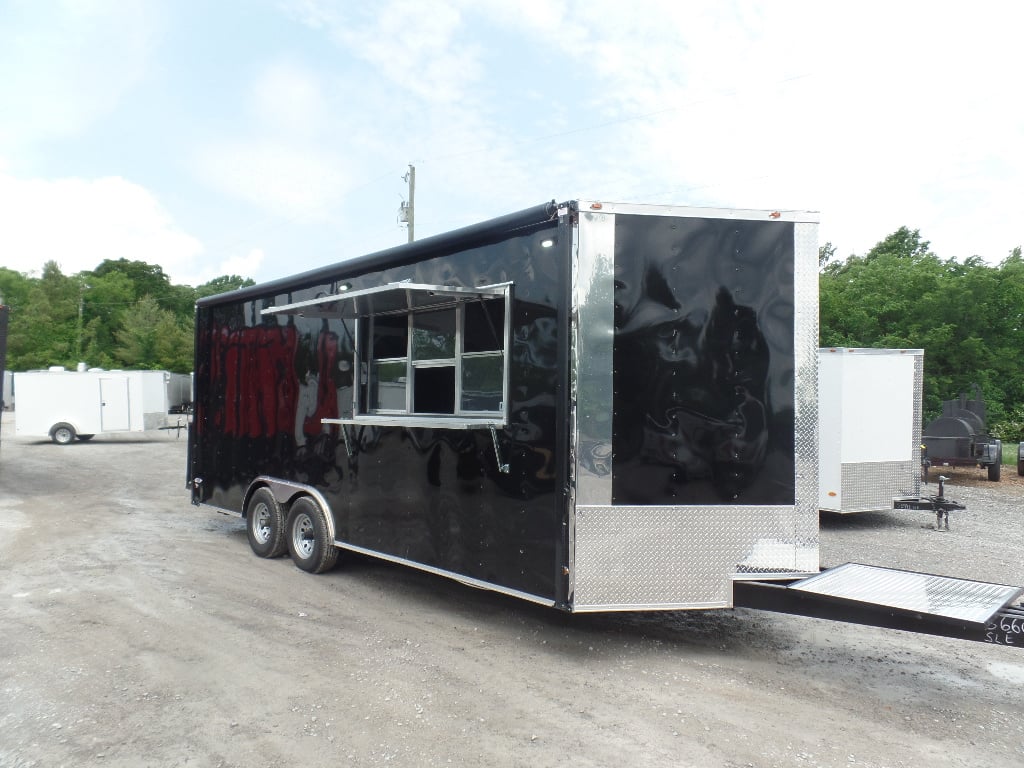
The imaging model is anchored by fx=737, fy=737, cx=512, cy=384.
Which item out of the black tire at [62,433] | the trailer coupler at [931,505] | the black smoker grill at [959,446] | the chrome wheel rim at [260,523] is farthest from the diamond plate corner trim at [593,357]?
the black tire at [62,433]

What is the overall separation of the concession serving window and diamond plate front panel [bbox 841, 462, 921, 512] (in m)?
6.19

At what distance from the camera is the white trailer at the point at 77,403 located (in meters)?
22.5

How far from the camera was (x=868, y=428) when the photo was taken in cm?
966

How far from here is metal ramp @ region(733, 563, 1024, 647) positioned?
12.5 feet

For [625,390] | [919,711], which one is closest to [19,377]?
[625,390]

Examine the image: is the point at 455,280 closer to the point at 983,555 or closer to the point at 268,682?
the point at 268,682

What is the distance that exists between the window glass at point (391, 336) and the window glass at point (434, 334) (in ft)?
0.45

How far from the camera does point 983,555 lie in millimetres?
8445

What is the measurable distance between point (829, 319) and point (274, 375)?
2458cm

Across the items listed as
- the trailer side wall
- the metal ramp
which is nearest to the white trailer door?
the trailer side wall

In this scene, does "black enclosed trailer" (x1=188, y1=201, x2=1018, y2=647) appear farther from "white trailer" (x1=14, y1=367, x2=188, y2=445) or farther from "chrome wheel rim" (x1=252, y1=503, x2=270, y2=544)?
"white trailer" (x1=14, y1=367, x2=188, y2=445)

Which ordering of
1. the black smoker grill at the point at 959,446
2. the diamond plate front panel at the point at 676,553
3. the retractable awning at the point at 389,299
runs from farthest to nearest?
1. the black smoker grill at the point at 959,446
2. the retractable awning at the point at 389,299
3. the diamond plate front panel at the point at 676,553

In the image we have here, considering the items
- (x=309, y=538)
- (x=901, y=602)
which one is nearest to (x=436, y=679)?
(x=901, y=602)

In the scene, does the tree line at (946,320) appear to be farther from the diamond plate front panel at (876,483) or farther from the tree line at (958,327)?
the diamond plate front panel at (876,483)
